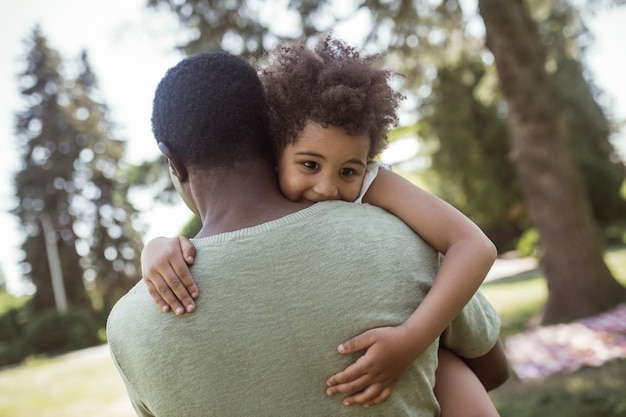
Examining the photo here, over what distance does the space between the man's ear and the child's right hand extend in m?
0.17

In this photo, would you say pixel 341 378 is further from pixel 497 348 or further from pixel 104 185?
pixel 104 185

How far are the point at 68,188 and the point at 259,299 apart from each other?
2982 cm

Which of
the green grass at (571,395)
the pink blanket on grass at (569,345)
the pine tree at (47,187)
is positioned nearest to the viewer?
the green grass at (571,395)

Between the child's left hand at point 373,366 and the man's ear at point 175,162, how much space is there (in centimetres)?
61

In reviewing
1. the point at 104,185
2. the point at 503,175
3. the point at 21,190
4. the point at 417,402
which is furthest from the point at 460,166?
the point at 417,402

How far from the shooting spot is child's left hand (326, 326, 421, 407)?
4.30ft

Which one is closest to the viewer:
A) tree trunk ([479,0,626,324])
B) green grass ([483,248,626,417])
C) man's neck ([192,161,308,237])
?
man's neck ([192,161,308,237])

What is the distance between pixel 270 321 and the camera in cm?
129

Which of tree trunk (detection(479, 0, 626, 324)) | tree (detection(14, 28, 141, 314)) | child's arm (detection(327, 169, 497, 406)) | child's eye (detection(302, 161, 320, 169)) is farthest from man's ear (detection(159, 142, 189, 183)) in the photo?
tree (detection(14, 28, 141, 314))

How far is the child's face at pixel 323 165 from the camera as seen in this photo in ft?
5.72

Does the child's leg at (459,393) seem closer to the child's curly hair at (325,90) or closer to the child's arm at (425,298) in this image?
the child's arm at (425,298)

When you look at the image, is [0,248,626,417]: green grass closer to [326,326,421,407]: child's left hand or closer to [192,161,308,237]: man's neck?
[326,326,421,407]: child's left hand

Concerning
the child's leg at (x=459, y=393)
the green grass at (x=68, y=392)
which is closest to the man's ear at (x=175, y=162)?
the child's leg at (x=459, y=393)

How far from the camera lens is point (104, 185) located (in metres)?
29.6
